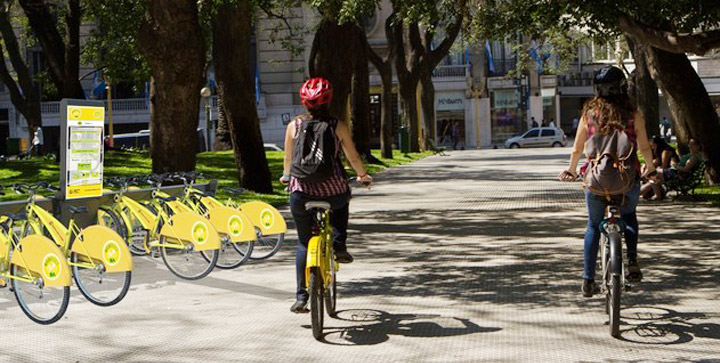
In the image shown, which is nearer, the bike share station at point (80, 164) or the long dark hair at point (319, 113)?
the long dark hair at point (319, 113)

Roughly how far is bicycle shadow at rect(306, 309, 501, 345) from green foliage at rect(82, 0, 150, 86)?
2246cm

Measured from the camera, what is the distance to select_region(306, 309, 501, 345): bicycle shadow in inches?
312

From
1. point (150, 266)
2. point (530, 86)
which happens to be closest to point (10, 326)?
point (150, 266)

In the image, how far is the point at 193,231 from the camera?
35.3 feet

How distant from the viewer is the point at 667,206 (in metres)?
18.7

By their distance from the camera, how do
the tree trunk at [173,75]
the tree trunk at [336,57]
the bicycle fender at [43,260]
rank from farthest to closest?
the tree trunk at [336,57] → the tree trunk at [173,75] → the bicycle fender at [43,260]

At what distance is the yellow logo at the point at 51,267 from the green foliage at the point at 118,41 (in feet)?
72.1

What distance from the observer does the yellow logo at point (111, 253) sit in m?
9.13

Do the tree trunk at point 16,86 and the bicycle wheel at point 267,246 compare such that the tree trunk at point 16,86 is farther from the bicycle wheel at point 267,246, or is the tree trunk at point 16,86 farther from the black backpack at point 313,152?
the black backpack at point 313,152

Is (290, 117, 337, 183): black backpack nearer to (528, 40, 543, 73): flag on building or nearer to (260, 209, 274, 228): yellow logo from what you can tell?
(260, 209, 274, 228): yellow logo

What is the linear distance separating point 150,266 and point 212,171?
1878 centimetres

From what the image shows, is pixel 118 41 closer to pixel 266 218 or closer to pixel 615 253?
pixel 266 218

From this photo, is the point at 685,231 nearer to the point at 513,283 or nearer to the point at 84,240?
the point at 513,283

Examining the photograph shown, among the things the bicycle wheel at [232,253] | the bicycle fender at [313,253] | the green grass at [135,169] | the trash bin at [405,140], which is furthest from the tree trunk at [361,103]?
the bicycle fender at [313,253]
